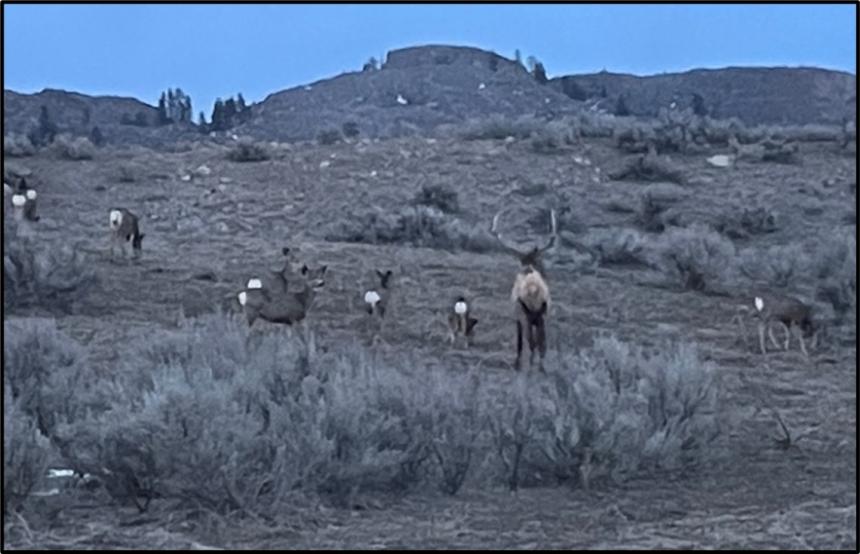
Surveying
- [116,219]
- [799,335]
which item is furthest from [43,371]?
[116,219]

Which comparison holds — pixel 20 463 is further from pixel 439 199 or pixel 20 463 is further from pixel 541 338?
pixel 439 199

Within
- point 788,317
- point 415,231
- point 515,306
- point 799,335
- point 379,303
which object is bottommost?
point 799,335

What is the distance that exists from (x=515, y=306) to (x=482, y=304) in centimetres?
272

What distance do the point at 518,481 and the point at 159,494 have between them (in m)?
1.88

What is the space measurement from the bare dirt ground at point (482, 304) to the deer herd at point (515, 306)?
0.71 feet

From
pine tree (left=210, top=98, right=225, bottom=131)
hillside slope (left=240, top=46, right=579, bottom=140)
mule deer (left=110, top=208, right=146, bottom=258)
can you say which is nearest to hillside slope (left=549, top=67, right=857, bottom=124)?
hillside slope (left=240, top=46, right=579, bottom=140)

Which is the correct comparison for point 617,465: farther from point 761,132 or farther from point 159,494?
point 761,132

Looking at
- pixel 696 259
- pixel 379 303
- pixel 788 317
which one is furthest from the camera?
pixel 696 259

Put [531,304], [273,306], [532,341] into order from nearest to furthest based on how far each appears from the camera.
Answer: [532,341], [531,304], [273,306]

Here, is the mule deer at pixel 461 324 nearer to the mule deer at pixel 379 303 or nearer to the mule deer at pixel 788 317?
the mule deer at pixel 379 303

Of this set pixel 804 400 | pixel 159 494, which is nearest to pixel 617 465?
pixel 159 494

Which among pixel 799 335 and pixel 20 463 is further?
pixel 799 335

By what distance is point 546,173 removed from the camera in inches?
1029

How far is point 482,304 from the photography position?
15.8 m
